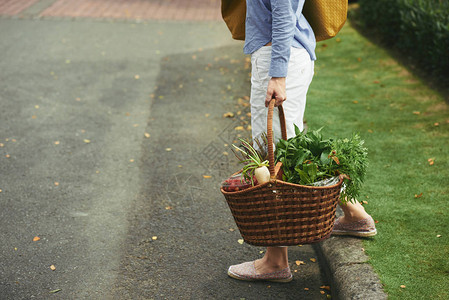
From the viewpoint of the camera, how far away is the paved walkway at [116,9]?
11227mm

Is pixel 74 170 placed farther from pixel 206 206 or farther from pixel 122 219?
pixel 206 206

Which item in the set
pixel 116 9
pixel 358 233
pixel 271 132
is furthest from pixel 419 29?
pixel 116 9

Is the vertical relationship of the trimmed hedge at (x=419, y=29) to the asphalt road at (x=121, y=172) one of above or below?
above

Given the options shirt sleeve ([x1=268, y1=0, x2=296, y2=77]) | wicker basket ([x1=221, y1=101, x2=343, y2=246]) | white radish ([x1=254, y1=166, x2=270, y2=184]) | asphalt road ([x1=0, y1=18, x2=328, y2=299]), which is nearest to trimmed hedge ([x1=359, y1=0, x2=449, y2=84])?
asphalt road ([x1=0, y1=18, x2=328, y2=299])

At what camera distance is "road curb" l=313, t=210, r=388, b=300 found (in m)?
3.06

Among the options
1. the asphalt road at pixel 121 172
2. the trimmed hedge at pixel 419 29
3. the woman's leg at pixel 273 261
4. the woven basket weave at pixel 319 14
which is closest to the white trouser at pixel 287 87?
the woven basket weave at pixel 319 14

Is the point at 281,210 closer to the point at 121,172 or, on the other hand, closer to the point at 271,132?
the point at 271,132

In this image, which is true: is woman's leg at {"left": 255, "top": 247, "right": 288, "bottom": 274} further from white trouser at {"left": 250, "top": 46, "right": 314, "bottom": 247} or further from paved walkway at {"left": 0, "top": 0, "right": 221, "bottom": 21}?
paved walkway at {"left": 0, "top": 0, "right": 221, "bottom": 21}

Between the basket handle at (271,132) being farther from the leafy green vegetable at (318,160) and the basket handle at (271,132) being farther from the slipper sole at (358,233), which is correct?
the slipper sole at (358,233)

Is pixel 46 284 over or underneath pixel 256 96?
underneath

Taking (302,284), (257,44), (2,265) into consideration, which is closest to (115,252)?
(2,265)

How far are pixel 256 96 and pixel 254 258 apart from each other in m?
1.25

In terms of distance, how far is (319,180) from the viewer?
283 centimetres

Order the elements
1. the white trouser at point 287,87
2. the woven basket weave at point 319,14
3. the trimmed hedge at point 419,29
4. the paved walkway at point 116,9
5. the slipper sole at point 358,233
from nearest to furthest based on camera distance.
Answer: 1. the white trouser at point 287,87
2. the woven basket weave at point 319,14
3. the slipper sole at point 358,233
4. the trimmed hedge at point 419,29
5. the paved walkway at point 116,9
